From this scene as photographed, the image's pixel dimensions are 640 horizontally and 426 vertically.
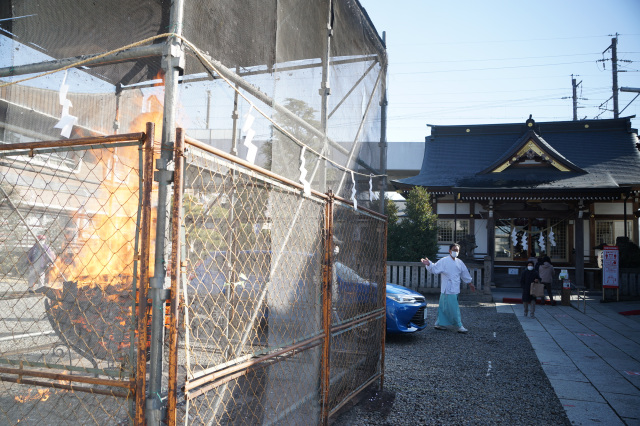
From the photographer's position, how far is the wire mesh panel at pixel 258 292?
2600 millimetres

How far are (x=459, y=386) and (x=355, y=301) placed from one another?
226cm

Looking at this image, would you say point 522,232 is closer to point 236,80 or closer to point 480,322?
point 480,322

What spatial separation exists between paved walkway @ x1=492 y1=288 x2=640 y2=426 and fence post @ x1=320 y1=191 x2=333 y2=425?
2.74 meters

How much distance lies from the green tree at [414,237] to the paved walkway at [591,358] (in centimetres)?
342

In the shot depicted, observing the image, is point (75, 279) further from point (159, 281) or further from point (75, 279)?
point (159, 281)

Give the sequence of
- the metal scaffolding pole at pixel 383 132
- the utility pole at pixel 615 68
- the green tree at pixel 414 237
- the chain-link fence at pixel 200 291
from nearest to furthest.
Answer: the chain-link fence at pixel 200 291 → the metal scaffolding pole at pixel 383 132 → the green tree at pixel 414 237 → the utility pole at pixel 615 68

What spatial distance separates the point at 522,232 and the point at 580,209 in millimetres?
2561

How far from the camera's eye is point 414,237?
1616 centimetres

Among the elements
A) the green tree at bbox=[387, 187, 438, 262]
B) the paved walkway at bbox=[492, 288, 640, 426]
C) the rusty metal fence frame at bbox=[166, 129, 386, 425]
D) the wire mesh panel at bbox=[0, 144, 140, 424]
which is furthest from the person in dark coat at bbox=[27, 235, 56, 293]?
the green tree at bbox=[387, 187, 438, 262]

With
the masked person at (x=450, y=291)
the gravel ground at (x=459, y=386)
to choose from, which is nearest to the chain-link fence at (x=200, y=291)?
the gravel ground at (x=459, y=386)

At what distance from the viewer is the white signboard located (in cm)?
1395

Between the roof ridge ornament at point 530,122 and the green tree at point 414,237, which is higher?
the roof ridge ornament at point 530,122

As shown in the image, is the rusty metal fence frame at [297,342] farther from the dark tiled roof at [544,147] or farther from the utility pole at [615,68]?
the utility pole at [615,68]

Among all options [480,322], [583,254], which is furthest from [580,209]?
[480,322]
